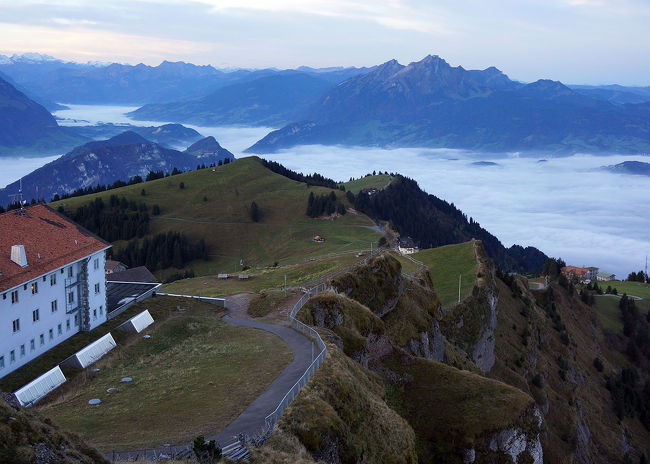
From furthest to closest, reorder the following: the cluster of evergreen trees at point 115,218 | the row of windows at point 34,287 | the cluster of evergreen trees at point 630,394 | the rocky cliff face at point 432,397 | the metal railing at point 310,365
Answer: the cluster of evergreen trees at point 115,218
the cluster of evergreen trees at point 630,394
the row of windows at point 34,287
the rocky cliff face at point 432,397
the metal railing at point 310,365

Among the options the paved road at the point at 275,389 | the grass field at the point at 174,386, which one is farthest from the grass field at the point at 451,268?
the grass field at the point at 174,386

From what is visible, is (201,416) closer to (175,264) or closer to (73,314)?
(73,314)

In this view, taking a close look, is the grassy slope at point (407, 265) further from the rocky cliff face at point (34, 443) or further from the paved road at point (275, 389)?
the rocky cliff face at point (34, 443)

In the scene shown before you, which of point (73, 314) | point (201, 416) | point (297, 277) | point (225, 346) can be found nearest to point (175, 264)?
point (297, 277)

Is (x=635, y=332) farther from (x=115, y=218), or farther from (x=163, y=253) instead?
(x=115, y=218)

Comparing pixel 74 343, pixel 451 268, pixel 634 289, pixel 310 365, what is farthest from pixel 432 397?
pixel 634 289

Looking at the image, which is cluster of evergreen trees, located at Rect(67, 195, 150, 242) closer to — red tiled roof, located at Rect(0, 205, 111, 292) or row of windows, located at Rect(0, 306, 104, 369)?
red tiled roof, located at Rect(0, 205, 111, 292)
